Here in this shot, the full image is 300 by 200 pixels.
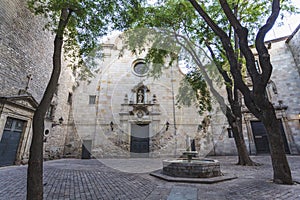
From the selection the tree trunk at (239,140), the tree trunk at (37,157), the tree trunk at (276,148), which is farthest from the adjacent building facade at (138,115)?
the tree trunk at (37,157)

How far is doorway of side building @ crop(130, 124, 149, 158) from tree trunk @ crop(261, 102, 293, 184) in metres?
9.11

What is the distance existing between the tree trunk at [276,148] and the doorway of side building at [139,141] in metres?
9.11

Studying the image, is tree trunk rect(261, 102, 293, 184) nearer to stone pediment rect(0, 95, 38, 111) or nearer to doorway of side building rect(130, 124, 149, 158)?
doorway of side building rect(130, 124, 149, 158)

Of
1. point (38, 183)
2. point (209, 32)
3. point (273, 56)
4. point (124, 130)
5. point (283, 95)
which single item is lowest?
point (38, 183)

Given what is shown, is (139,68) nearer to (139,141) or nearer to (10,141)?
(139,141)

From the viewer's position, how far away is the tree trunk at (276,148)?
396cm

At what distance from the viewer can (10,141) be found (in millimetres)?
7609

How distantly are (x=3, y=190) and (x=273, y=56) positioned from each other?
18.7 metres

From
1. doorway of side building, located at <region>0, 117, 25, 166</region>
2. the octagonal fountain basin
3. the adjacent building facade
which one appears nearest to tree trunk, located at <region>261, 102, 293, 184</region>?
the octagonal fountain basin

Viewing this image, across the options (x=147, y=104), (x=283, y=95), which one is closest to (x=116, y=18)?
(x=147, y=104)

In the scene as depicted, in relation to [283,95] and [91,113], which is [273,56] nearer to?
[283,95]

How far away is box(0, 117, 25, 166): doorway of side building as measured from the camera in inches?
282

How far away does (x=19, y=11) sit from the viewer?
790 cm

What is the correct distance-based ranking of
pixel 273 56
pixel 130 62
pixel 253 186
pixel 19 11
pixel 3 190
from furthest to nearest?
pixel 130 62, pixel 273 56, pixel 19 11, pixel 253 186, pixel 3 190
